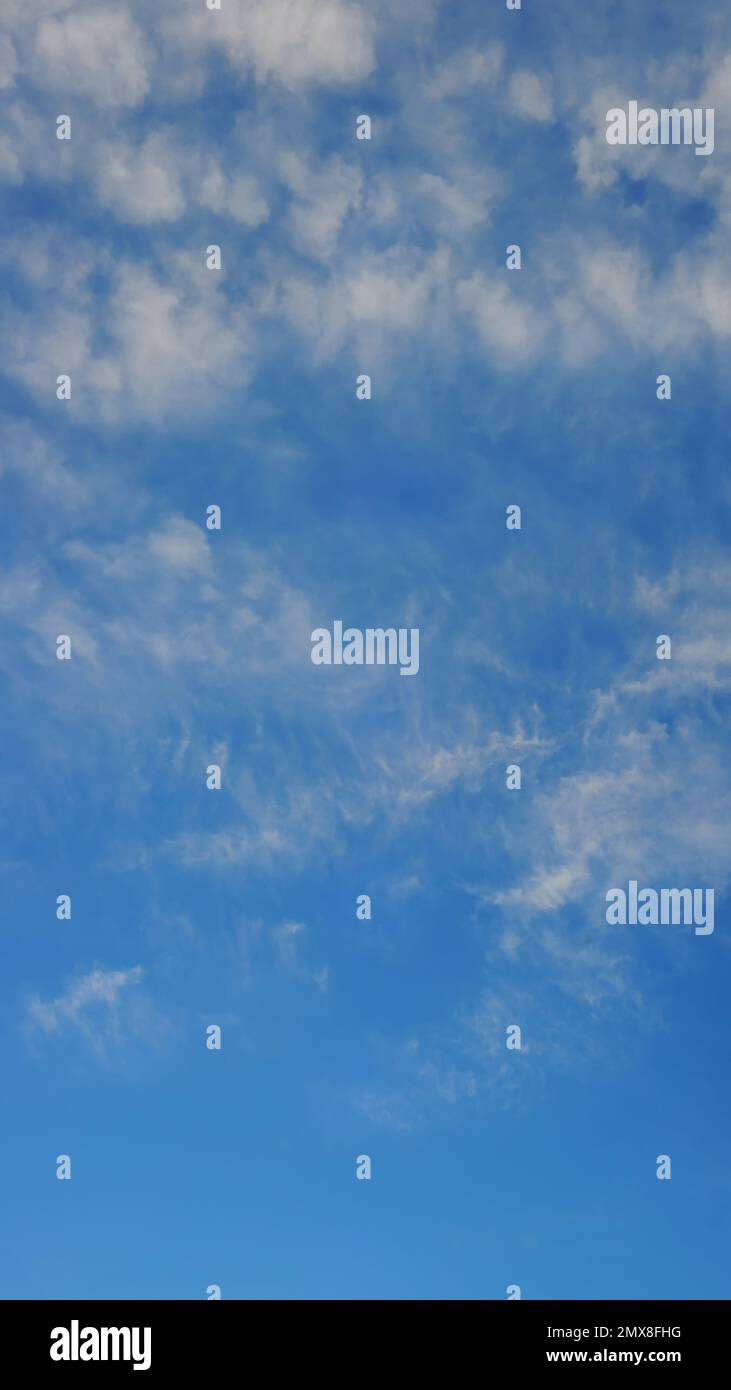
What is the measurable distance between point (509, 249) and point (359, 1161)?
32.0 metres

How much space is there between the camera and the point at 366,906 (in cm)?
3841

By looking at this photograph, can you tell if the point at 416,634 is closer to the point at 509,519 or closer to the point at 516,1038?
the point at 509,519

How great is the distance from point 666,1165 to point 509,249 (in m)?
32.4

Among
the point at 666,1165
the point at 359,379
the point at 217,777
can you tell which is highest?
the point at 359,379

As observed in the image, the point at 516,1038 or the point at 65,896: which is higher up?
the point at 65,896

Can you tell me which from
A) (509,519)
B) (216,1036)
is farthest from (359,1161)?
(509,519)
